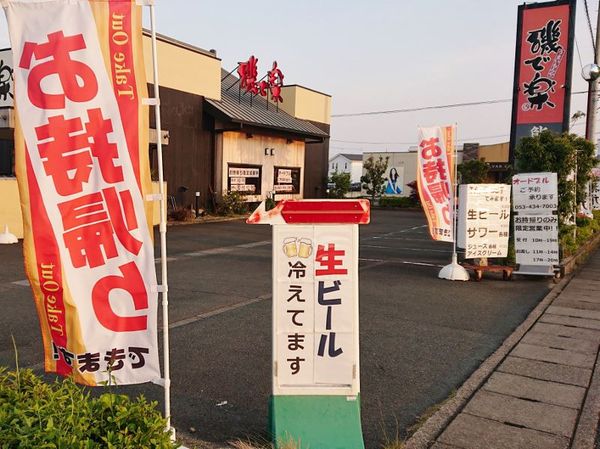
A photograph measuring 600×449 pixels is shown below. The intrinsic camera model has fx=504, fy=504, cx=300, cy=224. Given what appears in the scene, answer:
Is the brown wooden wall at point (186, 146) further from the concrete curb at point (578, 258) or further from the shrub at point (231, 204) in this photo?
the concrete curb at point (578, 258)

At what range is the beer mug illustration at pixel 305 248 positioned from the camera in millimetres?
3287

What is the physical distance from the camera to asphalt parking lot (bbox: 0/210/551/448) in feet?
13.5

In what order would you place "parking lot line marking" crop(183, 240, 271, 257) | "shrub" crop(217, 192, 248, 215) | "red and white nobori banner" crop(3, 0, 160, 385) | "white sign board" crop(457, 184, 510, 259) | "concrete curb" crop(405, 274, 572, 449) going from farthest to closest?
"shrub" crop(217, 192, 248, 215) → "parking lot line marking" crop(183, 240, 271, 257) → "white sign board" crop(457, 184, 510, 259) → "concrete curb" crop(405, 274, 572, 449) → "red and white nobori banner" crop(3, 0, 160, 385)

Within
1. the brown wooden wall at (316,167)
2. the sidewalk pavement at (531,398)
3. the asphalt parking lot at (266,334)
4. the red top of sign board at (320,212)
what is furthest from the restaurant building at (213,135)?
the red top of sign board at (320,212)

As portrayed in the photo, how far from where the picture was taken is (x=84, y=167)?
296 cm

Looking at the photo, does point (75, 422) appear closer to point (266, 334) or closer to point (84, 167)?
point (84, 167)

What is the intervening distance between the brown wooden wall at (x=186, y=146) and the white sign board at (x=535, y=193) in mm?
13483

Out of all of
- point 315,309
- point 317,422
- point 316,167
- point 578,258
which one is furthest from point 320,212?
point 316,167

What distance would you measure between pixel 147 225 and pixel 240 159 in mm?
20177

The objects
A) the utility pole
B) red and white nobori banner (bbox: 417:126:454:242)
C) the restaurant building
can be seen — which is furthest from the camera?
the restaurant building

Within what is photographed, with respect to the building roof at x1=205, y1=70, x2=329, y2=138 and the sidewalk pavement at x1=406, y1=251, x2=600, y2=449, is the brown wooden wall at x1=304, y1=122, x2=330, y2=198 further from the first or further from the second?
the sidewalk pavement at x1=406, y1=251, x2=600, y2=449

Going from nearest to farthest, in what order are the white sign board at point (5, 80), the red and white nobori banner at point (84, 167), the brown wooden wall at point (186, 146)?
the red and white nobori banner at point (84, 167) < the white sign board at point (5, 80) < the brown wooden wall at point (186, 146)

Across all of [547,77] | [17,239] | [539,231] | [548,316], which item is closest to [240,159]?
[17,239]

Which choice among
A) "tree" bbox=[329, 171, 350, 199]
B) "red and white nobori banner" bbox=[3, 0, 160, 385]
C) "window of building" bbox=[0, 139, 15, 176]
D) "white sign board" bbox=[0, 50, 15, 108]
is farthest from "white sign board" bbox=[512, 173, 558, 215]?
"tree" bbox=[329, 171, 350, 199]
